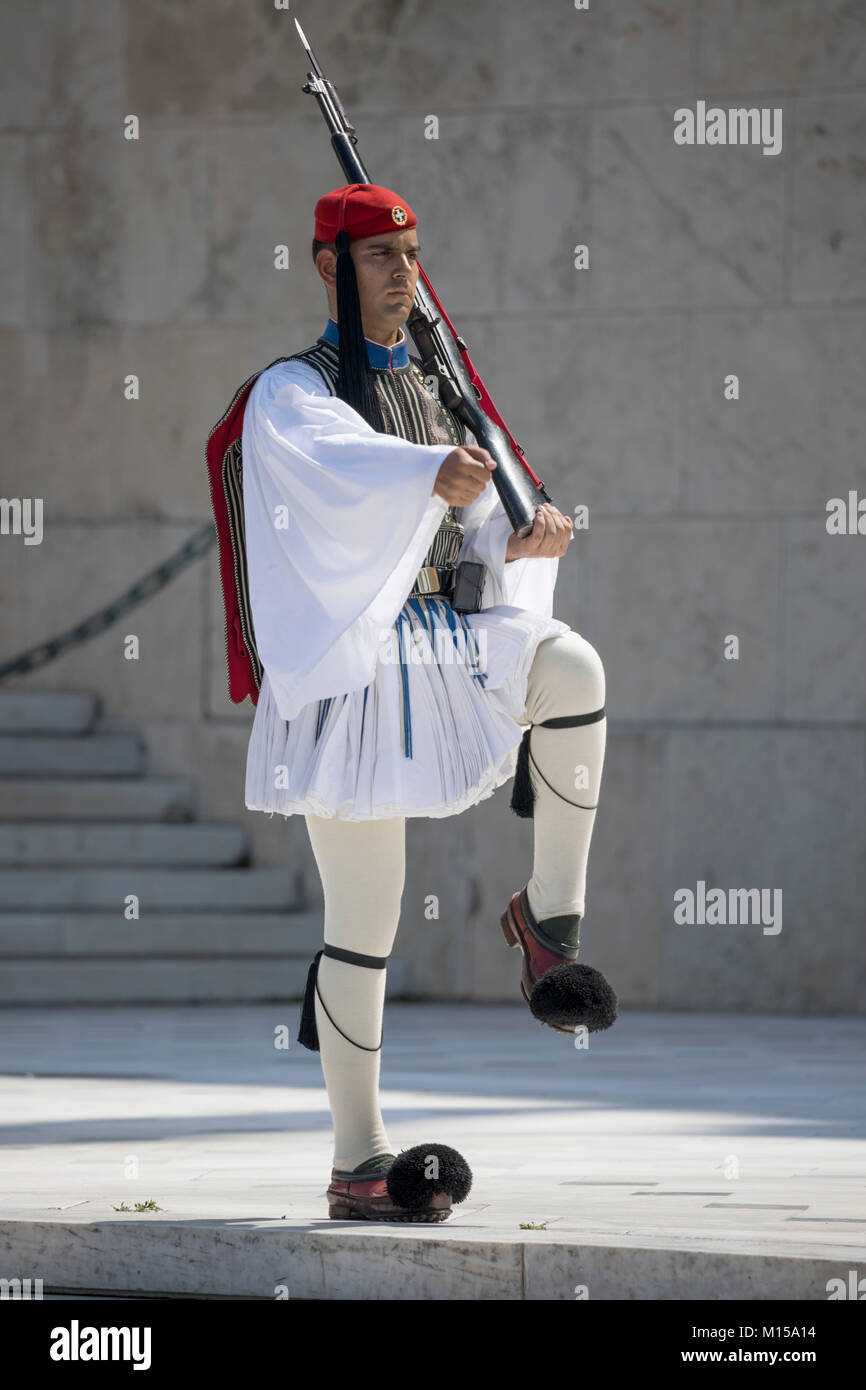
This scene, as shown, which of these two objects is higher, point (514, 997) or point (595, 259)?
point (595, 259)

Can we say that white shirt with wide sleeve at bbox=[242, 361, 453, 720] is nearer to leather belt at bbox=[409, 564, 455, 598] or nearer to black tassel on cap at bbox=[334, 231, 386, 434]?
black tassel on cap at bbox=[334, 231, 386, 434]

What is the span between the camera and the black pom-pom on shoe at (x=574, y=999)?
13.4 feet

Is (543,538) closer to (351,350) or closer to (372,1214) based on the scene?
(351,350)

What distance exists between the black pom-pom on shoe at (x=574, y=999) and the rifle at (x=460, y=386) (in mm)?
938

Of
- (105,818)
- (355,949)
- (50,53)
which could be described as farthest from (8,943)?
(355,949)

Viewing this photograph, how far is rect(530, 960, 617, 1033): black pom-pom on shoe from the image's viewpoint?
4098 millimetres

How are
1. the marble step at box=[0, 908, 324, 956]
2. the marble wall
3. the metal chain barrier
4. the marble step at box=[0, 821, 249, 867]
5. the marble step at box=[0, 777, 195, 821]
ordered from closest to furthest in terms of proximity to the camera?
the marble step at box=[0, 908, 324, 956], the marble wall, the marble step at box=[0, 821, 249, 867], the marble step at box=[0, 777, 195, 821], the metal chain barrier

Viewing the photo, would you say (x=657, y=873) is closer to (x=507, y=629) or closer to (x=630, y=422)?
(x=630, y=422)

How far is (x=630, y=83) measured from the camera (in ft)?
32.8

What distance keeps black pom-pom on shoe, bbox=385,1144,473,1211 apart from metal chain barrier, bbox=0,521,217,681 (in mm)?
6313

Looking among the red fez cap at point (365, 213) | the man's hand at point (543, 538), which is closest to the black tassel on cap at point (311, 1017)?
the man's hand at point (543, 538)

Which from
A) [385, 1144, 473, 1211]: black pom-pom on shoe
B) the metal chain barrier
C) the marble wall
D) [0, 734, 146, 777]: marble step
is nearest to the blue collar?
[385, 1144, 473, 1211]: black pom-pom on shoe

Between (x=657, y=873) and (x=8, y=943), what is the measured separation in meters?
2.99
